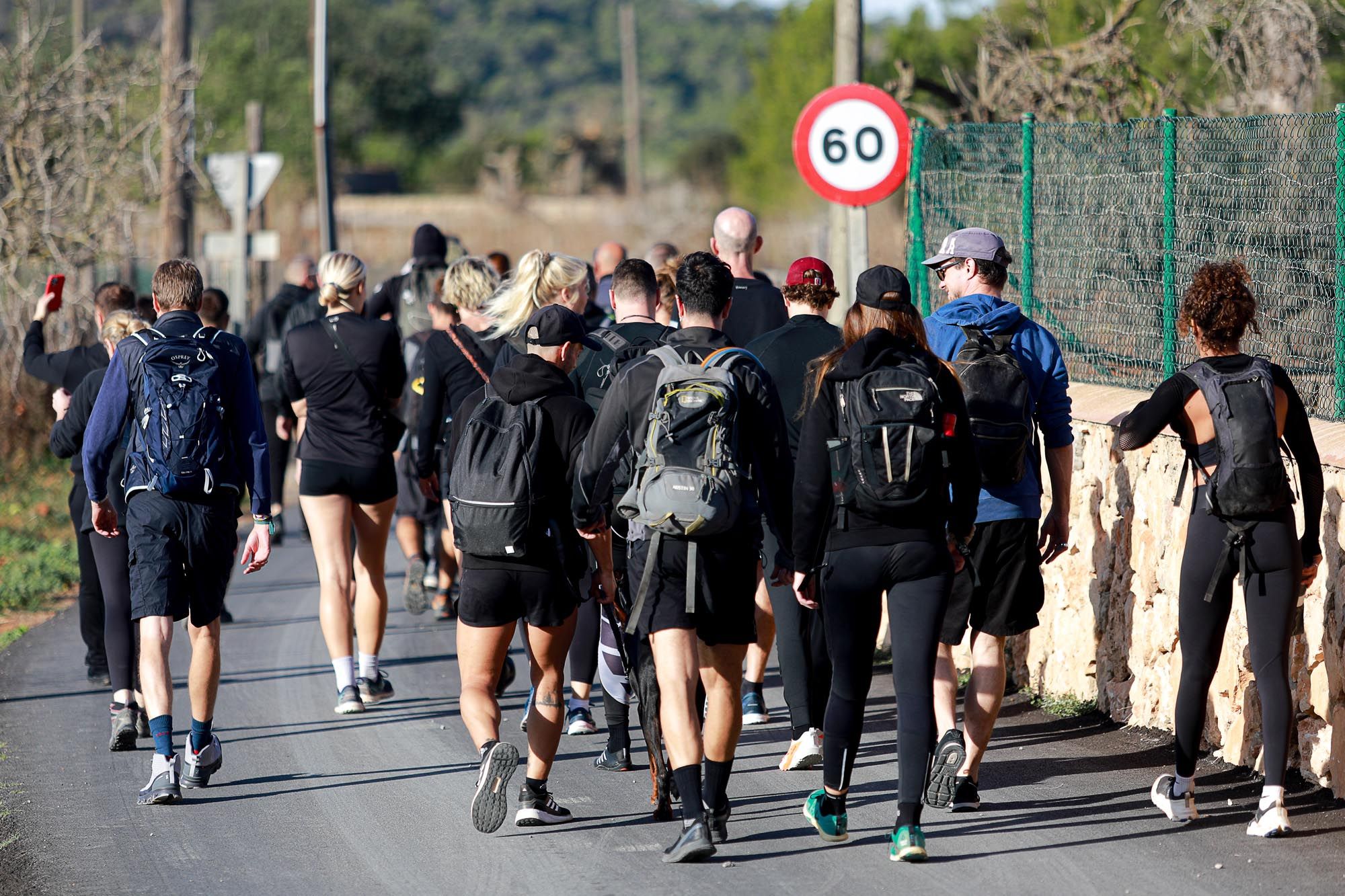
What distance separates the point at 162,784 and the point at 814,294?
10.1ft

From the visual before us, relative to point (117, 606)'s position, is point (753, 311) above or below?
above

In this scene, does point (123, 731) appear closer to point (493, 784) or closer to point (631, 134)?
point (493, 784)

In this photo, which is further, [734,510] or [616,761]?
[616,761]

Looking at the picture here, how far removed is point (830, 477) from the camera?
5.53 m

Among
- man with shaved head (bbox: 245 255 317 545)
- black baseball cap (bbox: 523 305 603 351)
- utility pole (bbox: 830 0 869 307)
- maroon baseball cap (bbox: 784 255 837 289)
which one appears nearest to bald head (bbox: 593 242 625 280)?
utility pole (bbox: 830 0 869 307)

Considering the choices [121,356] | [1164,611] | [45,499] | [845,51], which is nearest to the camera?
[121,356]

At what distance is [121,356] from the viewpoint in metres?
6.78

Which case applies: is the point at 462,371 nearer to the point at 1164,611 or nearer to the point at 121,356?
the point at 121,356

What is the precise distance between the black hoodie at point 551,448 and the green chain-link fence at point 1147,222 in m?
3.11

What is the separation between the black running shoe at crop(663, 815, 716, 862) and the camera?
18.5ft

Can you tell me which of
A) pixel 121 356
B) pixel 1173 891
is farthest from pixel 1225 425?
pixel 121 356

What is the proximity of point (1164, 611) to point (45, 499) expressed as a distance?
11560 millimetres

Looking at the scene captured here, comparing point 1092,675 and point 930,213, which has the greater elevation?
point 930,213

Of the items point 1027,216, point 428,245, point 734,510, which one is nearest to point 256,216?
point 428,245
